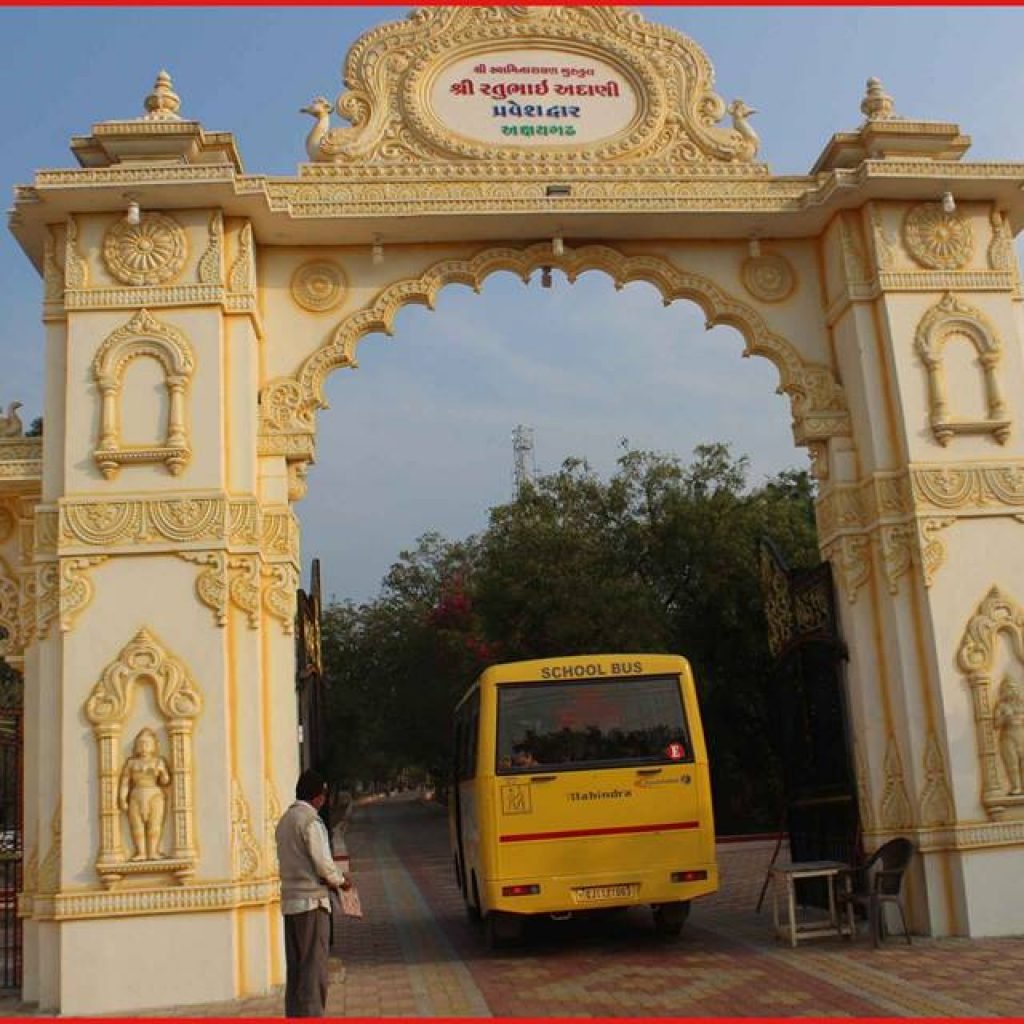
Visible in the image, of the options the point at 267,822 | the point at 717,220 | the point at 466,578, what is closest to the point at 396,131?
the point at 717,220

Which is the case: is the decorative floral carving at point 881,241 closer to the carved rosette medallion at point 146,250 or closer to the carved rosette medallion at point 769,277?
the carved rosette medallion at point 769,277

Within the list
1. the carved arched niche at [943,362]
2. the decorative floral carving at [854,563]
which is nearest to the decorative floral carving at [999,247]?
the carved arched niche at [943,362]

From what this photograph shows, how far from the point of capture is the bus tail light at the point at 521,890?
30.4 ft

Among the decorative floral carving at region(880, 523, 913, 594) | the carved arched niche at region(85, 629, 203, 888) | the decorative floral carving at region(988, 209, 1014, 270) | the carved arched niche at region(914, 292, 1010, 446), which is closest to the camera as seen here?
the carved arched niche at region(85, 629, 203, 888)

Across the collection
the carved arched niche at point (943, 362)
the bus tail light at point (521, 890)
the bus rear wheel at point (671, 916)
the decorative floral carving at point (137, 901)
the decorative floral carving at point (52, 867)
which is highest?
the carved arched niche at point (943, 362)

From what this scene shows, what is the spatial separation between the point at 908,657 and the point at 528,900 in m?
3.42

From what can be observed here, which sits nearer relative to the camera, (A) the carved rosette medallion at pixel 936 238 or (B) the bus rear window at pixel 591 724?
(B) the bus rear window at pixel 591 724

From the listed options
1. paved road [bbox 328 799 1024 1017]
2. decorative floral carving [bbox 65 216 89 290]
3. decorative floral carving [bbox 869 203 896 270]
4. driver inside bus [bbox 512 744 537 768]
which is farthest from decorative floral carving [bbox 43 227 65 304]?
decorative floral carving [bbox 869 203 896 270]

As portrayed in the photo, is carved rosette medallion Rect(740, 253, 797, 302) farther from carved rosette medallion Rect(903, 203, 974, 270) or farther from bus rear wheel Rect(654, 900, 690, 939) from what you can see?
bus rear wheel Rect(654, 900, 690, 939)

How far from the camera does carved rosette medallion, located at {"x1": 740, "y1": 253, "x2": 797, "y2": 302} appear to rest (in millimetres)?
10383

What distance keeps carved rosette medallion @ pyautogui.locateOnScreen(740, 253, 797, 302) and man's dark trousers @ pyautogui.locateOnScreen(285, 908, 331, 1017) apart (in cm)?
639

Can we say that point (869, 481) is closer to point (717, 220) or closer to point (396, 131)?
point (717, 220)

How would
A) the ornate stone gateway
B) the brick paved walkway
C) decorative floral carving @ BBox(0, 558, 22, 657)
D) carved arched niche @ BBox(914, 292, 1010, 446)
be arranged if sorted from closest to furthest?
1. the brick paved walkway
2. the ornate stone gateway
3. decorative floral carving @ BBox(0, 558, 22, 657)
4. carved arched niche @ BBox(914, 292, 1010, 446)

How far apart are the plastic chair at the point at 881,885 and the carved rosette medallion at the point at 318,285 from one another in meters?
5.93
